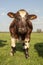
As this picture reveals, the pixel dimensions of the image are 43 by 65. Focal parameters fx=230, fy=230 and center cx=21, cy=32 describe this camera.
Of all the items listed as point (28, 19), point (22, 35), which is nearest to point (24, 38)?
point (22, 35)

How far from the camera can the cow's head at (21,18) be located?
1075 cm

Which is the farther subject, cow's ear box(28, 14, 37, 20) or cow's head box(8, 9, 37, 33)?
cow's ear box(28, 14, 37, 20)

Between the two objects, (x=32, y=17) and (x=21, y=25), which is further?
(x=32, y=17)

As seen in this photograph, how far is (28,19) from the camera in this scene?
11398 mm

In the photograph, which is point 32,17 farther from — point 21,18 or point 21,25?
point 21,25

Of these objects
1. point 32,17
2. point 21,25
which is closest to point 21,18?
point 21,25

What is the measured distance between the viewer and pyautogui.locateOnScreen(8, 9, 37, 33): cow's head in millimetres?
10750

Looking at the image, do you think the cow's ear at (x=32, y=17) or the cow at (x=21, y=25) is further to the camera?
the cow's ear at (x=32, y=17)

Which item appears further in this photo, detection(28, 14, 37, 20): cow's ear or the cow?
detection(28, 14, 37, 20): cow's ear

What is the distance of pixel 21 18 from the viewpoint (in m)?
11.0

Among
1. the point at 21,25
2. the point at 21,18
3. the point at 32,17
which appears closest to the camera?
the point at 21,25

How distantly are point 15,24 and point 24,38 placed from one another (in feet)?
2.75

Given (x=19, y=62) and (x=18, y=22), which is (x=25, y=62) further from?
(x=18, y=22)

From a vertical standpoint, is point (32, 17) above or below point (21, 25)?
above
